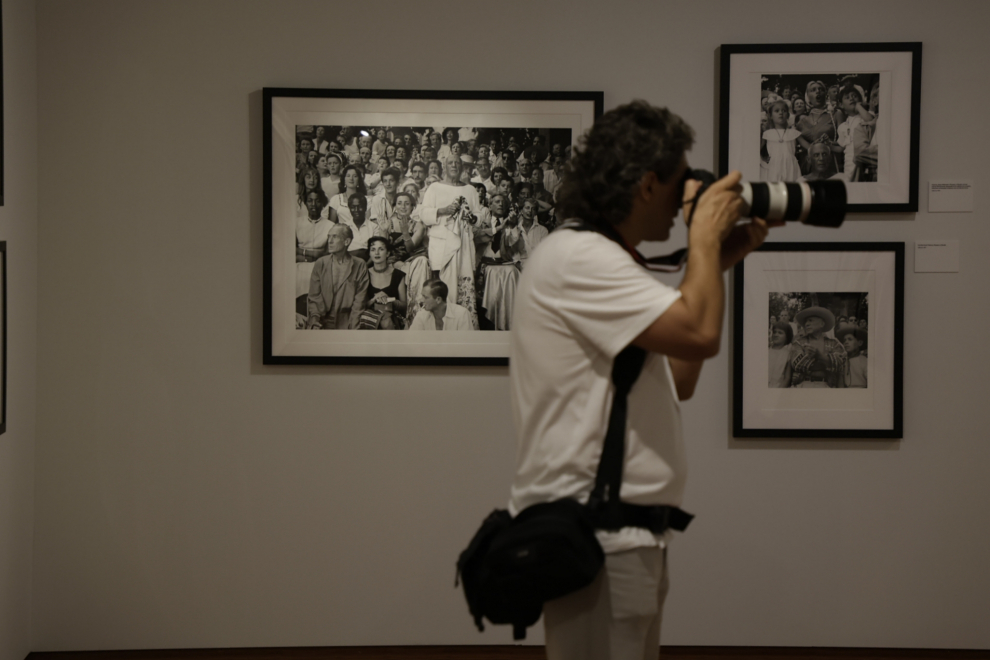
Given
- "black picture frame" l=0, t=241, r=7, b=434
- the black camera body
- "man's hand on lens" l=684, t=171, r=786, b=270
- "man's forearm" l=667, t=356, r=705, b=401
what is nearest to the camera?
"man's hand on lens" l=684, t=171, r=786, b=270

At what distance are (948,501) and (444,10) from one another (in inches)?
89.4

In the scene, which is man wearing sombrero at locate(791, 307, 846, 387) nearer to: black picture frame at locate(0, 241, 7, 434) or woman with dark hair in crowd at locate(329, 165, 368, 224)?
woman with dark hair in crowd at locate(329, 165, 368, 224)

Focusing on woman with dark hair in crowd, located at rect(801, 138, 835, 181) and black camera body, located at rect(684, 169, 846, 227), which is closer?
black camera body, located at rect(684, 169, 846, 227)

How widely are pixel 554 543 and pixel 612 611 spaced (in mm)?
176

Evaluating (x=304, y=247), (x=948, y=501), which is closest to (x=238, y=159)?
(x=304, y=247)

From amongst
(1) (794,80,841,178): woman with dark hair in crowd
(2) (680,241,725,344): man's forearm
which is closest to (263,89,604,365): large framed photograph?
(1) (794,80,841,178): woman with dark hair in crowd

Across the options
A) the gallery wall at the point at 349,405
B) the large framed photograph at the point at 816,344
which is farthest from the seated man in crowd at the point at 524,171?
the large framed photograph at the point at 816,344

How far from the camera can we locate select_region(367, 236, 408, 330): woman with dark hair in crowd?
8.11 ft

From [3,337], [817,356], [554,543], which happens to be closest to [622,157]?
[554,543]

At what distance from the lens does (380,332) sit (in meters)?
2.48

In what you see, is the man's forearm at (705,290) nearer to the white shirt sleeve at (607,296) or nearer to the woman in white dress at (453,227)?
the white shirt sleeve at (607,296)

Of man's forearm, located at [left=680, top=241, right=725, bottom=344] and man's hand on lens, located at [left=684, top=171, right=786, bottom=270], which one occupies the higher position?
man's hand on lens, located at [left=684, top=171, right=786, bottom=270]

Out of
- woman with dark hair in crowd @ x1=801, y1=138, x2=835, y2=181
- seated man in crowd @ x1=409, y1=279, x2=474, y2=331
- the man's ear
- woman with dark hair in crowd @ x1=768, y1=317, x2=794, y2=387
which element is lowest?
woman with dark hair in crowd @ x1=768, y1=317, x2=794, y2=387

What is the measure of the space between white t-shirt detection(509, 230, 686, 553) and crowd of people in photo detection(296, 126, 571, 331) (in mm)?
1200
